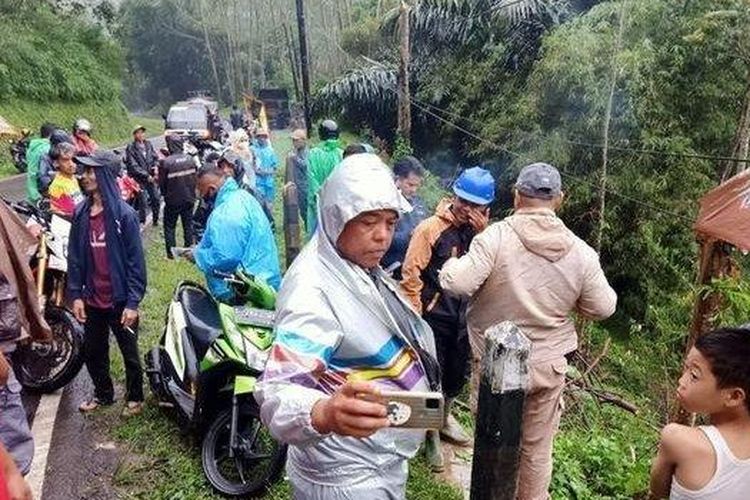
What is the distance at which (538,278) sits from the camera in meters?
2.84

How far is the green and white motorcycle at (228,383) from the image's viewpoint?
3.14 m

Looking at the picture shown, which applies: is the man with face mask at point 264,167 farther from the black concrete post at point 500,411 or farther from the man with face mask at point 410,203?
the black concrete post at point 500,411

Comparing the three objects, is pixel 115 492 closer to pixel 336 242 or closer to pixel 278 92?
pixel 336 242

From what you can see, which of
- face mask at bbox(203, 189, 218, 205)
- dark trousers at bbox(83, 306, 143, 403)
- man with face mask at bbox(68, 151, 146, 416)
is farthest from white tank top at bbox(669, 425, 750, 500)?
face mask at bbox(203, 189, 218, 205)

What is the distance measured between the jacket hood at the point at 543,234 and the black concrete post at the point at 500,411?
1.32 metres

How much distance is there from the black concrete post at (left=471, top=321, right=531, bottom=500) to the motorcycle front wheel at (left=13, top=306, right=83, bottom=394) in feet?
11.1

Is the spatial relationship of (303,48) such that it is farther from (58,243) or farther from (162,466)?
(162,466)

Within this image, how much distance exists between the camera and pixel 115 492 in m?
3.38

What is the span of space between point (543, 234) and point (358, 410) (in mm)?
1790

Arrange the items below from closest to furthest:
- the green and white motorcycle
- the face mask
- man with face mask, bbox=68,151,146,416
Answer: the green and white motorcycle < man with face mask, bbox=68,151,146,416 < the face mask

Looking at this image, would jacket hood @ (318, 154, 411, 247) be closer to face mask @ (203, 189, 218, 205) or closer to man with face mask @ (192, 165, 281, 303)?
man with face mask @ (192, 165, 281, 303)

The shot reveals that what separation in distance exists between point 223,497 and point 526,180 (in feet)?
7.12

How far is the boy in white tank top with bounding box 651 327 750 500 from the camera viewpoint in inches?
73.5

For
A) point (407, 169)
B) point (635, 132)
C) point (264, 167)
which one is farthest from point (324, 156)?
point (635, 132)
